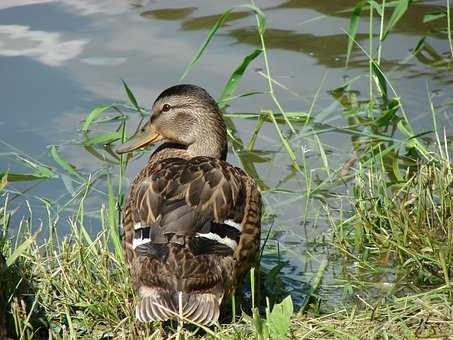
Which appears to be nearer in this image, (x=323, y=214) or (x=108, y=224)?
(x=108, y=224)

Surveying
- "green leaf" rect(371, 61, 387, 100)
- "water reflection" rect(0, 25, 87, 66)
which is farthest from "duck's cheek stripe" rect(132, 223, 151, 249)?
"water reflection" rect(0, 25, 87, 66)

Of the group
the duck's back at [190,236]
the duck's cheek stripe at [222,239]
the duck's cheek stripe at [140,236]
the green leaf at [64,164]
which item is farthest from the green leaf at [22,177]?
the duck's cheek stripe at [222,239]

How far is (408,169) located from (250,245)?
1.22 meters

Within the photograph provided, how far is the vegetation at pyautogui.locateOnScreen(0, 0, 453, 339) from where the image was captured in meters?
4.78

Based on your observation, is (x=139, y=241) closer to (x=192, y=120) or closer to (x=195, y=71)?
(x=192, y=120)

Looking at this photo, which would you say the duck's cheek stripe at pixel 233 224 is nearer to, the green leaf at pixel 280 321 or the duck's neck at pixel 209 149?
the green leaf at pixel 280 321

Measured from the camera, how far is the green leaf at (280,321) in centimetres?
440

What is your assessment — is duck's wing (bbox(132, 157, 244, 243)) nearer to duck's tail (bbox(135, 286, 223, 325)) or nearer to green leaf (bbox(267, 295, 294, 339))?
duck's tail (bbox(135, 286, 223, 325))

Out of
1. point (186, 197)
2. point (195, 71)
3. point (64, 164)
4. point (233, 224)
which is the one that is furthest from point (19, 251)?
point (195, 71)

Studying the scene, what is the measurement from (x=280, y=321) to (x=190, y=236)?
841 millimetres

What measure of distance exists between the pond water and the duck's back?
2.36ft

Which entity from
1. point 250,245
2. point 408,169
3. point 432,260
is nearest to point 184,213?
point 250,245

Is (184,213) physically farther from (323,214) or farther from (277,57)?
(277,57)

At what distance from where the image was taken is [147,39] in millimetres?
8898
